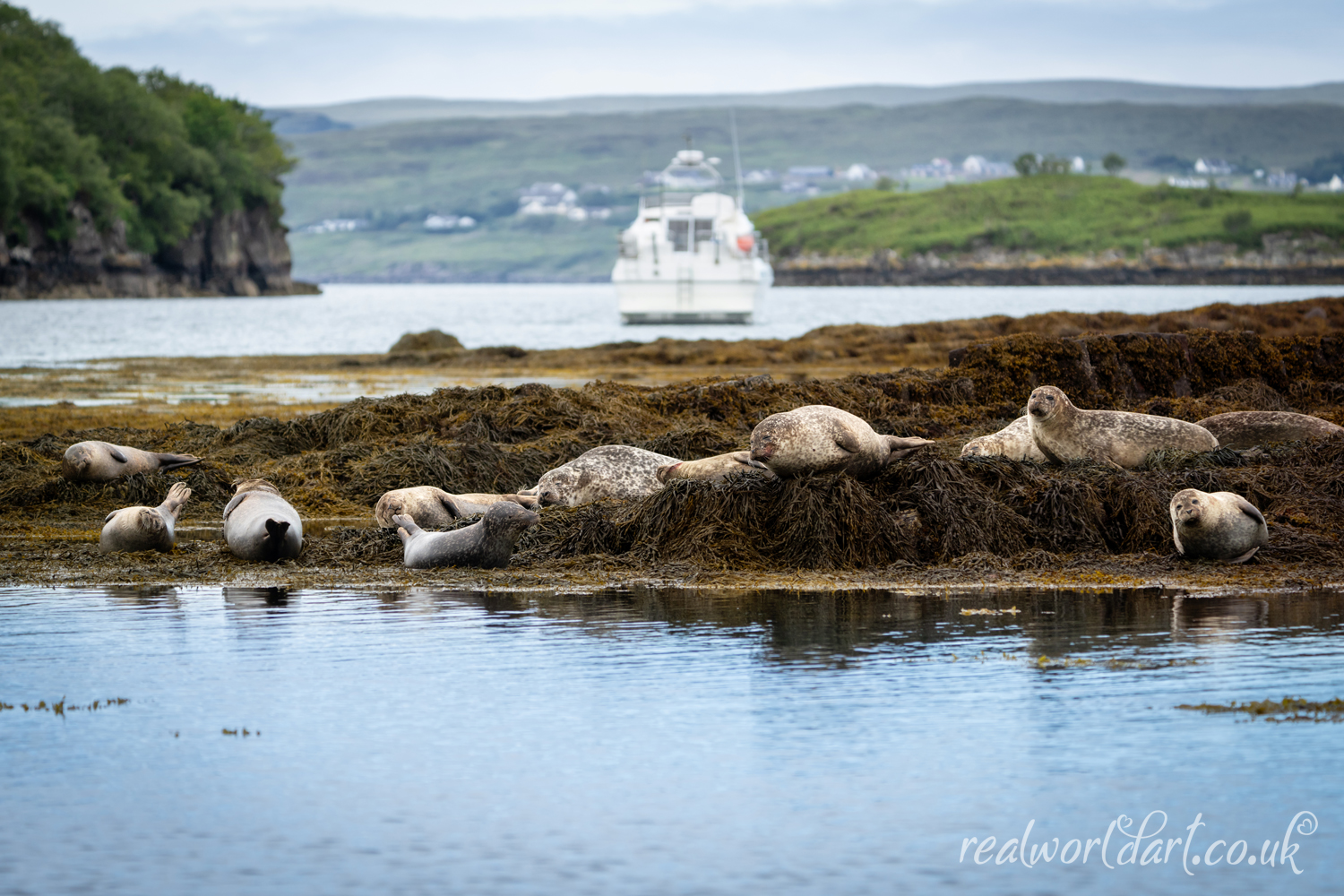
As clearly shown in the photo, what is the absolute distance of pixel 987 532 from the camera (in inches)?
363

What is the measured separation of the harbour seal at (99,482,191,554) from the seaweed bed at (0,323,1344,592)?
167 millimetres

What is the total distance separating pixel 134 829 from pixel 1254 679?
428 cm

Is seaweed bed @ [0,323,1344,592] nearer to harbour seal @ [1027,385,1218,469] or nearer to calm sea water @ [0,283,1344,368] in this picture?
harbour seal @ [1027,385,1218,469]

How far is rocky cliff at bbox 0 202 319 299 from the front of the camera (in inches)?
4222

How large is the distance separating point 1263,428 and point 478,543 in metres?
6.95

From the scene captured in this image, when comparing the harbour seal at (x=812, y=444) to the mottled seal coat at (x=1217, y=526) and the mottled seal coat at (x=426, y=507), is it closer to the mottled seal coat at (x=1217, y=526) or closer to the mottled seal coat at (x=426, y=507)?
the mottled seal coat at (x=1217, y=526)

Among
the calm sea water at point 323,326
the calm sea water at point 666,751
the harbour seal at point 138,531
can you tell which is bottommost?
the calm sea water at point 666,751

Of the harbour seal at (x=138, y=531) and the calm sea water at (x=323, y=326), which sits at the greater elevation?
the calm sea water at (x=323, y=326)

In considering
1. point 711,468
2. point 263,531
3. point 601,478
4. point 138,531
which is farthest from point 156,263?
point 711,468

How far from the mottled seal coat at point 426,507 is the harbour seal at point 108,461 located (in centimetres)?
305

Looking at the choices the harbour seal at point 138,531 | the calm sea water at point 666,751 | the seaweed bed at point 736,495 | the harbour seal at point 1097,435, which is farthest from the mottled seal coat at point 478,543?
the harbour seal at point 1097,435

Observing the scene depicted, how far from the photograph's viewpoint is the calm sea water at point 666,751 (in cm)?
388

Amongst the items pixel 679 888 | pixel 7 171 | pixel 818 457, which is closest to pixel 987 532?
pixel 818 457

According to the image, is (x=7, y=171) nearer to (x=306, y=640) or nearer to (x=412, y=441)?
(x=412, y=441)
